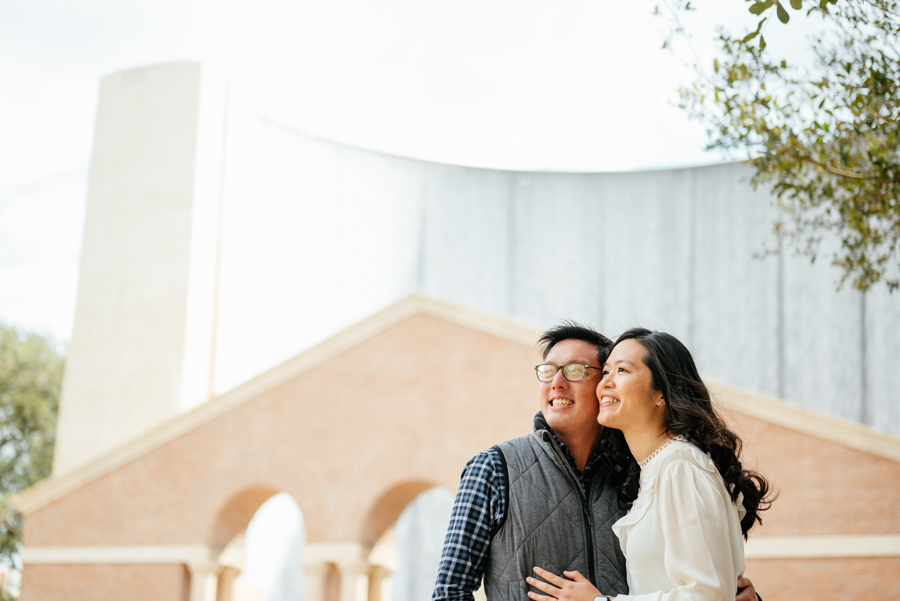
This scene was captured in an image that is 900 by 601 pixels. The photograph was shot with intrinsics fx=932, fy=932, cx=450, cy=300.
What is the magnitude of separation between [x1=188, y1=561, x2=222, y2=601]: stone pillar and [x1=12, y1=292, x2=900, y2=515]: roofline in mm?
2112

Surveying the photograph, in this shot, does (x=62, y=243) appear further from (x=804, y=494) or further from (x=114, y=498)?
(x=804, y=494)

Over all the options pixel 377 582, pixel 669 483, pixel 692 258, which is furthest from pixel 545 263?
pixel 669 483

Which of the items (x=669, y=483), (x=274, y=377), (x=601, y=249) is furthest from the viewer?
(x=601, y=249)

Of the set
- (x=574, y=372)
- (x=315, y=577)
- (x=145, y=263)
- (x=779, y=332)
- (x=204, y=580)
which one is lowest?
(x=204, y=580)

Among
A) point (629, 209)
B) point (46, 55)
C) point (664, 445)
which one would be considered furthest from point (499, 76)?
point (664, 445)

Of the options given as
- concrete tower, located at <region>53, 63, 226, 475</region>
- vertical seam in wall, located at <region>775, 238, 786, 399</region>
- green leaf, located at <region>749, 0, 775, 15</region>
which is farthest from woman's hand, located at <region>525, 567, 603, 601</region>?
vertical seam in wall, located at <region>775, 238, 786, 399</region>

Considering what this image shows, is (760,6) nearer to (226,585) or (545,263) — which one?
(226,585)

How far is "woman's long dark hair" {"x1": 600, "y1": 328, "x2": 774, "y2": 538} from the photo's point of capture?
289cm

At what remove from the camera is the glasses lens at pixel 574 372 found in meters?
3.29

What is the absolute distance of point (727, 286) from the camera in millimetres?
24109

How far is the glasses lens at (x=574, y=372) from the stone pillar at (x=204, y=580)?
11866 millimetres

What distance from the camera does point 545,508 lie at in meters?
3.04

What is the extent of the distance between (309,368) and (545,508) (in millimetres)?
11667

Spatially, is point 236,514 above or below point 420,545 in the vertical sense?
above
